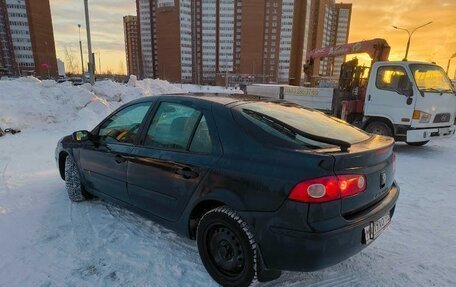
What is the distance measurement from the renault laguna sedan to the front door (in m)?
0.02

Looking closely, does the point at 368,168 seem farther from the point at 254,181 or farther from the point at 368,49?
the point at 368,49

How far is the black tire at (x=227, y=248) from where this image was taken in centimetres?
234

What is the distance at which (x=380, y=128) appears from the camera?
8.20 m

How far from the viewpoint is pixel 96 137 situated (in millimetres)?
3848

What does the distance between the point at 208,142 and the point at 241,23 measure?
9888 cm

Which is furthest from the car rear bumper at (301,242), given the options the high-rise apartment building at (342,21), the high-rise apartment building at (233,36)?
the high-rise apartment building at (342,21)

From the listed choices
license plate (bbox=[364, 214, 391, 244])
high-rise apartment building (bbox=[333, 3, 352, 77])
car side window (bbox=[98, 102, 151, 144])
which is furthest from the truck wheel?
high-rise apartment building (bbox=[333, 3, 352, 77])

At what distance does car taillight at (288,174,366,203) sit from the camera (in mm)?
2047

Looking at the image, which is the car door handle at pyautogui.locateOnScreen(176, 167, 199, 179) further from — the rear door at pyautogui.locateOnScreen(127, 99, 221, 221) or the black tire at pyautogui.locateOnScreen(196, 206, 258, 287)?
the black tire at pyautogui.locateOnScreen(196, 206, 258, 287)

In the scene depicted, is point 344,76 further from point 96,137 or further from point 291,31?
point 291,31

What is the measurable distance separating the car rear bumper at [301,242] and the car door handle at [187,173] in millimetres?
710

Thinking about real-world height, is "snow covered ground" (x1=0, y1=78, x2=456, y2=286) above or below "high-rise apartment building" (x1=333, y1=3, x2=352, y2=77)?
below

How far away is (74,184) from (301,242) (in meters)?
3.39

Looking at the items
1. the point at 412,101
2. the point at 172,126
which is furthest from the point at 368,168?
the point at 412,101
